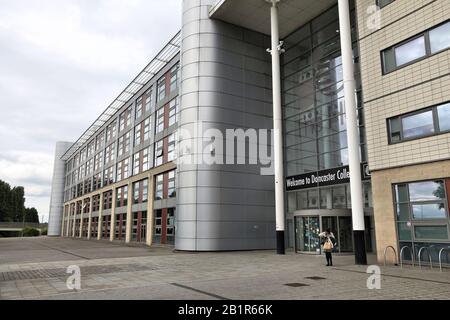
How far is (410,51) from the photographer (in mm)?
16219

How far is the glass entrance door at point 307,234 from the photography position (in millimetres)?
21984

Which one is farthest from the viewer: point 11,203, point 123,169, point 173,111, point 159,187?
point 11,203

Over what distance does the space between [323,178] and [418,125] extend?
889cm

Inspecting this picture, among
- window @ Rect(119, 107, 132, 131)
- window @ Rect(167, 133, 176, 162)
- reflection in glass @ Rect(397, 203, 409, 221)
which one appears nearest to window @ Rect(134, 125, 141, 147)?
window @ Rect(119, 107, 132, 131)

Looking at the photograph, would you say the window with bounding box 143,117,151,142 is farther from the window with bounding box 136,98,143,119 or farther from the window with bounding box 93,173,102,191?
the window with bounding box 93,173,102,191

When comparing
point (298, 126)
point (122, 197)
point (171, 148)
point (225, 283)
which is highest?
point (298, 126)

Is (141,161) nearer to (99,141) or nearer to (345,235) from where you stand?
(99,141)

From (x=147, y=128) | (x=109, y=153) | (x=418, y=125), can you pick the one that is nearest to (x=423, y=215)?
(x=418, y=125)

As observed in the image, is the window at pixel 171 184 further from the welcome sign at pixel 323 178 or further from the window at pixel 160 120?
the welcome sign at pixel 323 178

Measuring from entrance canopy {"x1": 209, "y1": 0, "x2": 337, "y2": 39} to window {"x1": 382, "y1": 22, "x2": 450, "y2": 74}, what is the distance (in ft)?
33.5

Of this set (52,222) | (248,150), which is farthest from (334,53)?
(52,222)

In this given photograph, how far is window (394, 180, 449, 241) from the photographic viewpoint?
14297mm

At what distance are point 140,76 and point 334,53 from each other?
72.1ft
